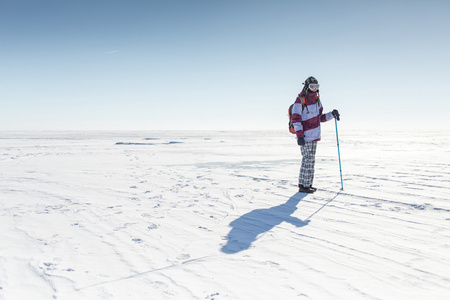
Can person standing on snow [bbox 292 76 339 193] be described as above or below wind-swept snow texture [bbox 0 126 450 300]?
above

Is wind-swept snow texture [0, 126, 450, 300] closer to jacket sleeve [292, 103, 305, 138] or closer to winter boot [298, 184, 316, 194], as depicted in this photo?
winter boot [298, 184, 316, 194]

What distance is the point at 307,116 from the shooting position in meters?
5.18

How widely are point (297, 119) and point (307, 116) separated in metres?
0.25

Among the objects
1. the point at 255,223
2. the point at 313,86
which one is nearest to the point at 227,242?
the point at 255,223

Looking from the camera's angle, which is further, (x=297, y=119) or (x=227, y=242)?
(x=297, y=119)

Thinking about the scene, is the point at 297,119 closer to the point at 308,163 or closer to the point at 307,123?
the point at 307,123

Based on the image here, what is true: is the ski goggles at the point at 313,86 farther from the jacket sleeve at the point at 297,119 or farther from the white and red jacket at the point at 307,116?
the jacket sleeve at the point at 297,119

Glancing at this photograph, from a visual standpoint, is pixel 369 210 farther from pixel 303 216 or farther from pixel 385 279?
pixel 385 279

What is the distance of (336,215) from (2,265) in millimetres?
3688

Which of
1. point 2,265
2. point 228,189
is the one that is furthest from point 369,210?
point 2,265

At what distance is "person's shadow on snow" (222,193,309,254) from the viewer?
9.67 ft

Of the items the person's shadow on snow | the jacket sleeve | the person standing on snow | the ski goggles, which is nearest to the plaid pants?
the person standing on snow

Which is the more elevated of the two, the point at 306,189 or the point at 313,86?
the point at 313,86

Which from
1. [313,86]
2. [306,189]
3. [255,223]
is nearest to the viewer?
[255,223]
